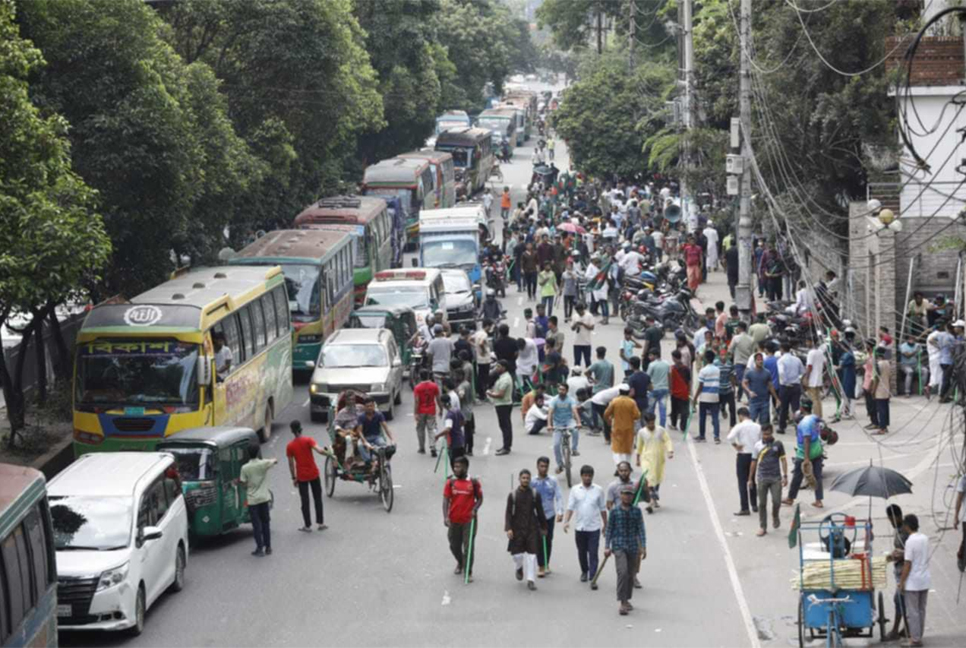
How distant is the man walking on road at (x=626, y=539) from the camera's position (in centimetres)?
1714

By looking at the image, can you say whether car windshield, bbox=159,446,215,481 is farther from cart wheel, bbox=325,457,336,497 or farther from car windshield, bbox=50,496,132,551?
car windshield, bbox=50,496,132,551

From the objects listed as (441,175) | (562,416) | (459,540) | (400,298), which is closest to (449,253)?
(400,298)

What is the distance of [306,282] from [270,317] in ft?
15.7

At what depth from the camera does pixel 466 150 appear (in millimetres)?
72625

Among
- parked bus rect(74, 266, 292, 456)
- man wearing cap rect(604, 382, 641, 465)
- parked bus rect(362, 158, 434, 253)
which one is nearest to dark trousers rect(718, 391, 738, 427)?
man wearing cap rect(604, 382, 641, 465)

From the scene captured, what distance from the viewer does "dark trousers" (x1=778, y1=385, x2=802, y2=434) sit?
2562cm

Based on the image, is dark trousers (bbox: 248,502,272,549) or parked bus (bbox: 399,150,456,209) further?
parked bus (bbox: 399,150,456,209)

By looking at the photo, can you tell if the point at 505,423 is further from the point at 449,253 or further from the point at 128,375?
the point at 449,253

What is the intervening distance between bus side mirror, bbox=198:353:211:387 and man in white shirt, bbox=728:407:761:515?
7.26 m

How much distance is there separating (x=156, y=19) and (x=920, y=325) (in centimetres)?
1447

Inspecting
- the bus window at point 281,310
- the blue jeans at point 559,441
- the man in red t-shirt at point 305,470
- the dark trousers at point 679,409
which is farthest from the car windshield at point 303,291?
the man in red t-shirt at point 305,470

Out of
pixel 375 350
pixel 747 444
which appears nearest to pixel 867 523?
pixel 747 444

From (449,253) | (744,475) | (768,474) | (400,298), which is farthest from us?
(449,253)

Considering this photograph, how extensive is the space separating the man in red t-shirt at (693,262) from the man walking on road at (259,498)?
21980mm
